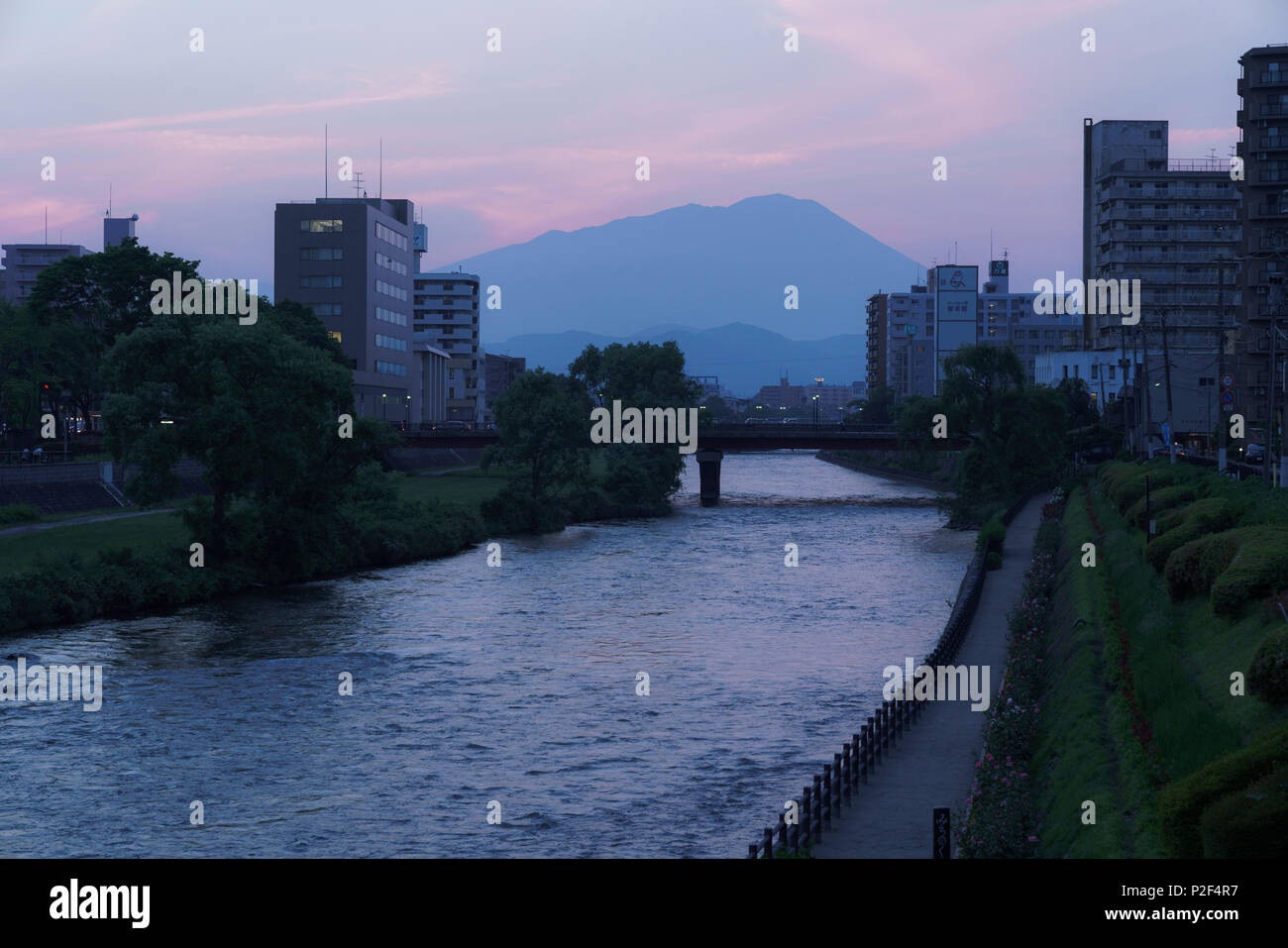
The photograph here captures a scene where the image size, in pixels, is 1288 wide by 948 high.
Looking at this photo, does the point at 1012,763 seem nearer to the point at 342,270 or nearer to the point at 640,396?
the point at 640,396

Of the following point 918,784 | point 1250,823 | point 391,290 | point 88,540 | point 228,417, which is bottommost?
point 918,784

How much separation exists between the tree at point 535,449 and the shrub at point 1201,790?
7735cm

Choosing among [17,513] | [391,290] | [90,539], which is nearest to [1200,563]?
[90,539]

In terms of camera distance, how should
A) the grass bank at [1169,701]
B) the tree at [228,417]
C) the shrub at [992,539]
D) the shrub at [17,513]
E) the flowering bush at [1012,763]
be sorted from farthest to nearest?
1. the shrub at [17,513]
2. the shrub at [992,539]
3. the tree at [228,417]
4. the flowering bush at [1012,763]
5. the grass bank at [1169,701]

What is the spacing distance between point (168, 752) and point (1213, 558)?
25.8 metres

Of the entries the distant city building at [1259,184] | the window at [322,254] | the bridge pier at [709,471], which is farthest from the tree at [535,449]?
the distant city building at [1259,184]

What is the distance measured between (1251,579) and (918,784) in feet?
26.0

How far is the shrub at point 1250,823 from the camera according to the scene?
1445 centimetres

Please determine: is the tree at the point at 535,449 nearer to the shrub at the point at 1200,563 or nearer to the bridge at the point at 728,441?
the bridge at the point at 728,441

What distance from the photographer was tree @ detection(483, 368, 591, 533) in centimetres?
9312

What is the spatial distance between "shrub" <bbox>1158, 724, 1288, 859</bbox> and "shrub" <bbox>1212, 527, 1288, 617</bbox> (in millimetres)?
10703

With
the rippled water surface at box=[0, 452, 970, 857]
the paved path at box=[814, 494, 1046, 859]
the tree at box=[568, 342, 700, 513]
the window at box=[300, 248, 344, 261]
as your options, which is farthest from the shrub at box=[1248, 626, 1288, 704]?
the window at box=[300, 248, 344, 261]

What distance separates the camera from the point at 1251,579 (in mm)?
26047

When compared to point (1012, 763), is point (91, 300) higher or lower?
higher
